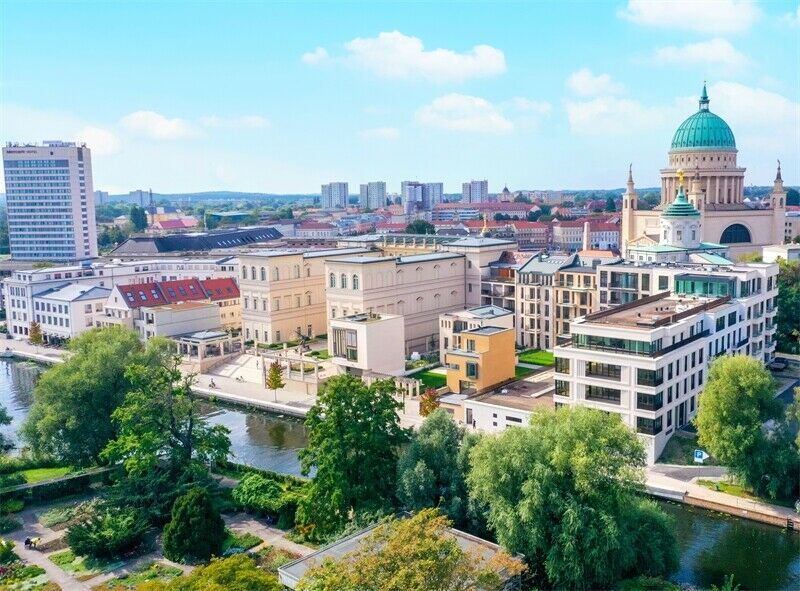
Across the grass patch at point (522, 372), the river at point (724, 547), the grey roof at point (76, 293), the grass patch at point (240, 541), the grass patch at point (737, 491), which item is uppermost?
the grey roof at point (76, 293)

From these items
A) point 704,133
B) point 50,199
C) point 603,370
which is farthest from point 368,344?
point 50,199

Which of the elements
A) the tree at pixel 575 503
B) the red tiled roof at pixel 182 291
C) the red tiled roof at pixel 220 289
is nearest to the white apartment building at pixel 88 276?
the red tiled roof at pixel 220 289

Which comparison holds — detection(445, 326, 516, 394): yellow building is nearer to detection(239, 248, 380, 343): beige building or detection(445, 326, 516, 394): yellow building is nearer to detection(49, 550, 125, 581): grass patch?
detection(239, 248, 380, 343): beige building

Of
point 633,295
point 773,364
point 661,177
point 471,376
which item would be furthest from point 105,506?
point 661,177

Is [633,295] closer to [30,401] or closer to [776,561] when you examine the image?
[776,561]

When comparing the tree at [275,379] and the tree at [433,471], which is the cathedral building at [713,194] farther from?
the tree at [433,471]

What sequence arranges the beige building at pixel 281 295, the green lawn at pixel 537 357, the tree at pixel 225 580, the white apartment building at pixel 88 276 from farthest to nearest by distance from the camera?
the white apartment building at pixel 88 276, the beige building at pixel 281 295, the green lawn at pixel 537 357, the tree at pixel 225 580
